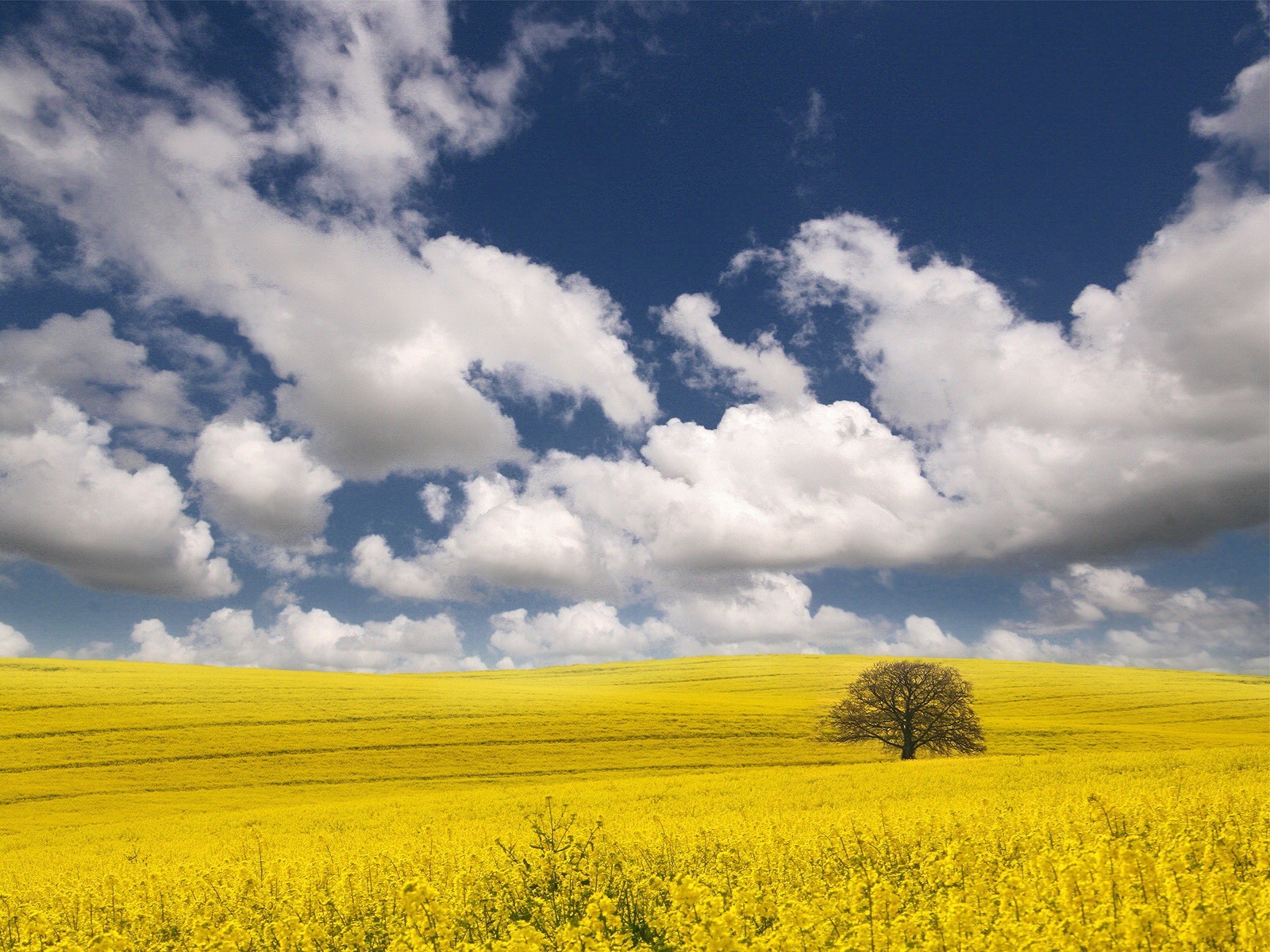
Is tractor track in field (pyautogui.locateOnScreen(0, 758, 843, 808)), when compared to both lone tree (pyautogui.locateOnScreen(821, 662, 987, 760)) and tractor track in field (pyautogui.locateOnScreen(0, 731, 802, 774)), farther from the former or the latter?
lone tree (pyautogui.locateOnScreen(821, 662, 987, 760))

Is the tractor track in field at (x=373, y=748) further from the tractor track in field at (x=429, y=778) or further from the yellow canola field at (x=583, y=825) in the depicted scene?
the tractor track in field at (x=429, y=778)

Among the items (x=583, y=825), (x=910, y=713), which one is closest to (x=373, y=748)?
(x=583, y=825)

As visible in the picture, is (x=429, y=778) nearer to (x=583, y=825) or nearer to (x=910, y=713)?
(x=583, y=825)

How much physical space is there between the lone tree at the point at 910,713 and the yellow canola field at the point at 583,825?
159cm

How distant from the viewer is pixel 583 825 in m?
15.8

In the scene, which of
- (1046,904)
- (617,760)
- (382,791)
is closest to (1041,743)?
(617,760)

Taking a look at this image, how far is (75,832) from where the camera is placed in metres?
21.6

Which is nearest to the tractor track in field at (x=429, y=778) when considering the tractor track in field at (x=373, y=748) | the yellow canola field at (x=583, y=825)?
the yellow canola field at (x=583, y=825)

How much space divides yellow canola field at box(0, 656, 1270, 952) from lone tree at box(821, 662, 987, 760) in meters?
1.59

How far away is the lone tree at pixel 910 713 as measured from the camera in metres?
34.7

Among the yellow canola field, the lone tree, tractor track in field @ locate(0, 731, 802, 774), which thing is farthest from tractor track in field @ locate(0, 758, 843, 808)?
the lone tree

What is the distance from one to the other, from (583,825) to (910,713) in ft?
80.9

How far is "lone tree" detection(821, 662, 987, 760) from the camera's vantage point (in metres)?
34.7

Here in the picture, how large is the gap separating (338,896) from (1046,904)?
27.1 feet
